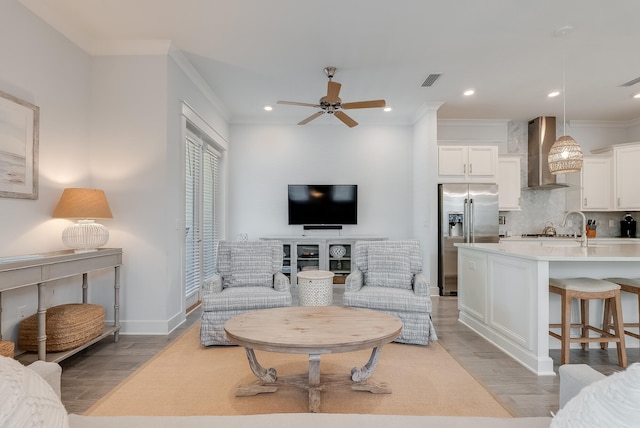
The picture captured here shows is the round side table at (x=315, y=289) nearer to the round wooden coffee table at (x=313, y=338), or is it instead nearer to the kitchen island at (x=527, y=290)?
the round wooden coffee table at (x=313, y=338)

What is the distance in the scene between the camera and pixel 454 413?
1923mm

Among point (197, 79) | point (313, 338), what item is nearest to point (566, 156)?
point (313, 338)

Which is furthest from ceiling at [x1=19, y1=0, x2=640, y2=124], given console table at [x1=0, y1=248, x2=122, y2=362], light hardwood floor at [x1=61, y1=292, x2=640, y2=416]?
light hardwood floor at [x1=61, y1=292, x2=640, y2=416]

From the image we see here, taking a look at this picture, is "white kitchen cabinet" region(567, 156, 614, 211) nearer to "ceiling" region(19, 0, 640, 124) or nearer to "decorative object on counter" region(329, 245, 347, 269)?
"ceiling" region(19, 0, 640, 124)

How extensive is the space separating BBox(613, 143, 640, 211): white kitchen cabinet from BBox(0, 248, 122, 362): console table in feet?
A: 23.6

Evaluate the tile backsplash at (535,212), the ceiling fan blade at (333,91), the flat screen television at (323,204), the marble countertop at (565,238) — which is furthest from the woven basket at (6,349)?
the tile backsplash at (535,212)

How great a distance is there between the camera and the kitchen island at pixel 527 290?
246 cm

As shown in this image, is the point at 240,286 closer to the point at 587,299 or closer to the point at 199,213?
the point at 199,213

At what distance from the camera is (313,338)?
188cm

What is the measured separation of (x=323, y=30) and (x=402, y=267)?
243 cm

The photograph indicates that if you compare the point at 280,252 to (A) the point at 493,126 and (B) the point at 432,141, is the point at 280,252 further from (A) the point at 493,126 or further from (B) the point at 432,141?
(A) the point at 493,126

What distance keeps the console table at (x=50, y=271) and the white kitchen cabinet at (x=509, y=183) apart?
5.55m

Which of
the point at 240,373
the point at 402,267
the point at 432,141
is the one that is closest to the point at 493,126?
the point at 432,141

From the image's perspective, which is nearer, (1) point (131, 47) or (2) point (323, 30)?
(2) point (323, 30)
